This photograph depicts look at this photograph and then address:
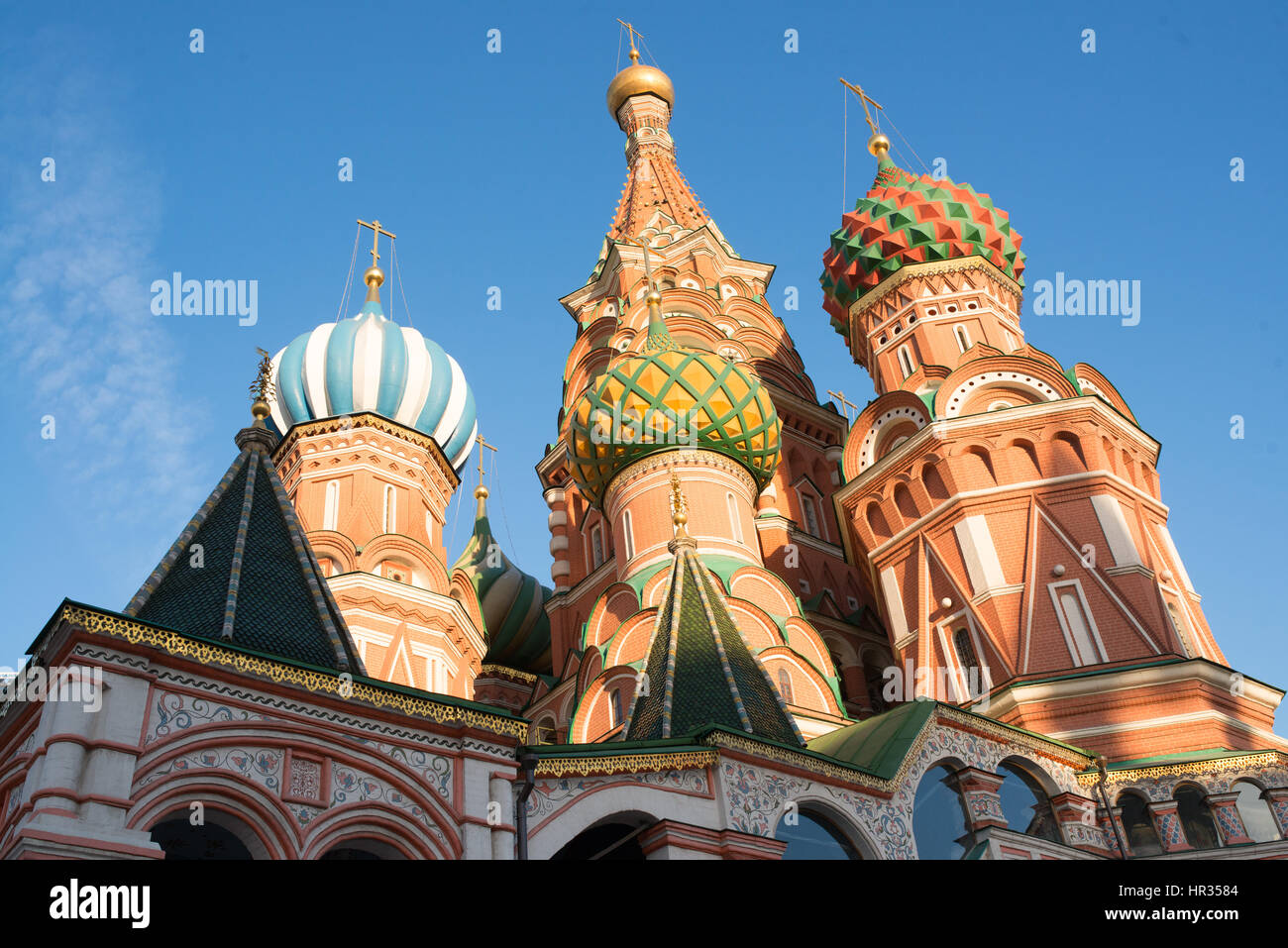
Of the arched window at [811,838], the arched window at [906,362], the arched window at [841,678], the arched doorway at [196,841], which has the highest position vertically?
the arched window at [906,362]

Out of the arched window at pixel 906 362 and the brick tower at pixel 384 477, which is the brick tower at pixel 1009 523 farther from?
the brick tower at pixel 384 477

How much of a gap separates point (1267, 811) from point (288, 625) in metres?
9.04

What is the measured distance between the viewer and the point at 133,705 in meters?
6.33

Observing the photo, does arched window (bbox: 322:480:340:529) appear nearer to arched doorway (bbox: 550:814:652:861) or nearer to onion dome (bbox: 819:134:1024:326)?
onion dome (bbox: 819:134:1024:326)

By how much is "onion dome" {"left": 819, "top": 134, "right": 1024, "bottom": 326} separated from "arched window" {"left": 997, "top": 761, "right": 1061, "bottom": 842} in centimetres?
1003

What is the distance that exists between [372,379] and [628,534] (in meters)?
5.82

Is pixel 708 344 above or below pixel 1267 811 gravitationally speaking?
above

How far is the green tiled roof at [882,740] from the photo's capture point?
29.7ft

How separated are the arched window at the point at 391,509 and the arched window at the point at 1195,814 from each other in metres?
11.1

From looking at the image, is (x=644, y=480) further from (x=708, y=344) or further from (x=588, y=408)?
(x=708, y=344)

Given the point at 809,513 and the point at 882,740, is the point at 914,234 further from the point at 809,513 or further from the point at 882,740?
the point at 882,740

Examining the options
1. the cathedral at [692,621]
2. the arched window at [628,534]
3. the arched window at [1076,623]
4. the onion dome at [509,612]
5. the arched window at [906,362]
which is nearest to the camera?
the cathedral at [692,621]
